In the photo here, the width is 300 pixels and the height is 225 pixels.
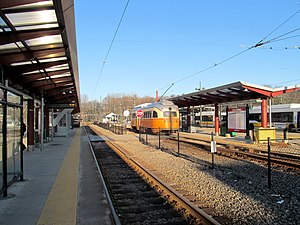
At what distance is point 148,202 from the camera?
688 centimetres

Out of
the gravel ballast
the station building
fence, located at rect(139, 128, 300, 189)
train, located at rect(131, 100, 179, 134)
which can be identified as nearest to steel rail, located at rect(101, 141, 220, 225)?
the gravel ballast

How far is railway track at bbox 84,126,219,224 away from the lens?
566 cm

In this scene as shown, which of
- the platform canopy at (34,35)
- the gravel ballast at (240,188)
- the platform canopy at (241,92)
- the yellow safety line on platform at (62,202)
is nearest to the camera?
the yellow safety line on platform at (62,202)

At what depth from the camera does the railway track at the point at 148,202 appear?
566 centimetres

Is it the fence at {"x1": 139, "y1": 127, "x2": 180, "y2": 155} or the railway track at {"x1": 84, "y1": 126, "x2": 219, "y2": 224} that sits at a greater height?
the fence at {"x1": 139, "y1": 127, "x2": 180, "y2": 155}

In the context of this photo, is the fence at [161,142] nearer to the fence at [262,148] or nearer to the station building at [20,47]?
the fence at [262,148]

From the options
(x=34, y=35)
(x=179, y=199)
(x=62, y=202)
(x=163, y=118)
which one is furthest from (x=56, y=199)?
(x=163, y=118)

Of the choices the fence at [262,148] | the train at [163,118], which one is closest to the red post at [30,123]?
the fence at [262,148]

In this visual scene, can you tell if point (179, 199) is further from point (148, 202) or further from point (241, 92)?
point (241, 92)

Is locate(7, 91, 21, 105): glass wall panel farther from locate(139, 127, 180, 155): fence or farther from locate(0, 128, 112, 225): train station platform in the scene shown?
locate(139, 127, 180, 155): fence

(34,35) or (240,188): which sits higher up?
(34,35)

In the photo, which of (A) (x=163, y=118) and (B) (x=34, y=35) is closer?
(B) (x=34, y=35)

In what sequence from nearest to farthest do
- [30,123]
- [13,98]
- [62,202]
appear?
[62,202], [13,98], [30,123]

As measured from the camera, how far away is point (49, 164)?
12234 mm
